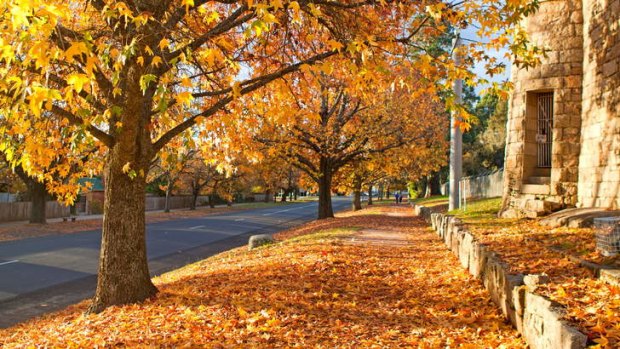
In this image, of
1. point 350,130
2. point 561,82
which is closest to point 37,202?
point 350,130

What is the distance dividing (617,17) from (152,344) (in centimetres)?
1041

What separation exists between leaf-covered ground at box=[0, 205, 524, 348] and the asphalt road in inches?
90.0

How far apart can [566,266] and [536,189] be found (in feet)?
→ 21.9

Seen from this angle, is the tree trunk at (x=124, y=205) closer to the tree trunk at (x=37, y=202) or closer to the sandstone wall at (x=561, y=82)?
the sandstone wall at (x=561, y=82)

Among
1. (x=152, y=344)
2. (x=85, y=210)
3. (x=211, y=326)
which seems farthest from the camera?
(x=85, y=210)

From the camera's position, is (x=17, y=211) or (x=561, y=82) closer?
(x=561, y=82)

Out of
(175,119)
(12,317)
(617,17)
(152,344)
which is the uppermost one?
(617,17)

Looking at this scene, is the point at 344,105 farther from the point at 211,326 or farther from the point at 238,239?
the point at 211,326

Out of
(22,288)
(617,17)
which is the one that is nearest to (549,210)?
(617,17)

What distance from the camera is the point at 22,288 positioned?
37.4 feet

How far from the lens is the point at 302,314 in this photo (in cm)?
624

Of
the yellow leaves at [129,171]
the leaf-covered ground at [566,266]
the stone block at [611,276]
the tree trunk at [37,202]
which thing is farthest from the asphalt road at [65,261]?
the stone block at [611,276]

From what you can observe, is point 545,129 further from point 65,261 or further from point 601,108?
point 65,261

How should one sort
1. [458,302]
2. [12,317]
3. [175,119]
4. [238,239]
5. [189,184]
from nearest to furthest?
[458,302] < [12,317] < [175,119] < [238,239] < [189,184]
